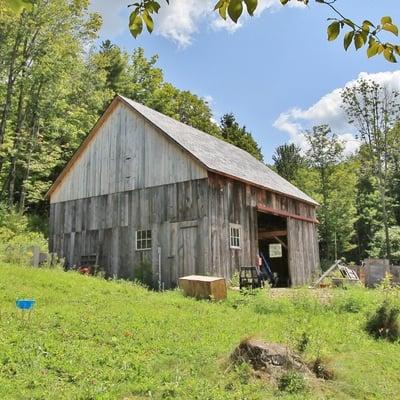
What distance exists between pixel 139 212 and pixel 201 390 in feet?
44.4

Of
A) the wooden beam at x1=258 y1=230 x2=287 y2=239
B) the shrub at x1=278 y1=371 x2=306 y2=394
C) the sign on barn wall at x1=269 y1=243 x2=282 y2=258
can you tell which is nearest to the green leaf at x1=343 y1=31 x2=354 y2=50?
the shrub at x1=278 y1=371 x2=306 y2=394

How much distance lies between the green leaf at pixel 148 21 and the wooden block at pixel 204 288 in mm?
11441

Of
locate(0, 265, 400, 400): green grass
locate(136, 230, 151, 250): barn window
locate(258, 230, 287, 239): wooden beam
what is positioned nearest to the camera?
locate(0, 265, 400, 400): green grass

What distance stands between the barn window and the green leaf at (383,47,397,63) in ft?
54.6

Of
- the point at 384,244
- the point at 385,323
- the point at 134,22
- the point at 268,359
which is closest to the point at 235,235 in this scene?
the point at 385,323

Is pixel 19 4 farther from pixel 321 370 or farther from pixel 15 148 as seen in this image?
pixel 15 148

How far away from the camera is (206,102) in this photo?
4766 centimetres

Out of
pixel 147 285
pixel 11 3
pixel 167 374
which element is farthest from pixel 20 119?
pixel 11 3

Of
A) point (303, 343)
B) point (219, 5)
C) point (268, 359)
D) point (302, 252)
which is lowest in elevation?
point (268, 359)

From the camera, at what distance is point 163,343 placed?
324 inches

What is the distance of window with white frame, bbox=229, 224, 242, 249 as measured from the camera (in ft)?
60.2

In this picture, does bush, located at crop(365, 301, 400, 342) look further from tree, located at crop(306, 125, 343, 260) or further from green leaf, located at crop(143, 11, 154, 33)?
tree, located at crop(306, 125, 343, 260)

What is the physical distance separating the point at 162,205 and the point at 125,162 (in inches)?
109

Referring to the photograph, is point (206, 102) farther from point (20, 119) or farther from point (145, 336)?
point (145, 336)
